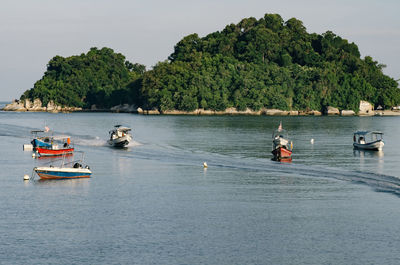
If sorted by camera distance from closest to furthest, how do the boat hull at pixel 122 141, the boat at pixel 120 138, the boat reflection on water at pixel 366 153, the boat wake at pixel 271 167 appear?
the boat wake at pixel 271 167, the boat reflection on water at pixel 366 153, the boat hull at pixel 122 141, the boat at pixel 120 138

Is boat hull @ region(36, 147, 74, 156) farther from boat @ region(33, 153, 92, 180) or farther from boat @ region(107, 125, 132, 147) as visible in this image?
boat @ region(33, 153, 92, 180)

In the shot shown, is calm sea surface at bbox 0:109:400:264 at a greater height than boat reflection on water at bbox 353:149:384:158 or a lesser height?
lesser

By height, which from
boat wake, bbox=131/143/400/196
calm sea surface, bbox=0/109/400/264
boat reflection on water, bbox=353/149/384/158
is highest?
boat reflection on water, bbox=353/149/384/158

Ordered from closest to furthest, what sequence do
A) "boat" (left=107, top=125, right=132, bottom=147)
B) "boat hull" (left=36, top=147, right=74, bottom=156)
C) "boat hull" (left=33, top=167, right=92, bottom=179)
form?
"boat hull" (left=33, top=167, right=92, bottom=179) → "boat hull" (left=36, top=147, right=74, bottom=156) → "boat" (left=107, top=125, right=132, bottom=147)

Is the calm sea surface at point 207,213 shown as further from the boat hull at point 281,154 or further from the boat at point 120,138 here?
the boat at point 120,138

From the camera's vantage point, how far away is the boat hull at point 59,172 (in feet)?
202

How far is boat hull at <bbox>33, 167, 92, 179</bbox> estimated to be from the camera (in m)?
61.7

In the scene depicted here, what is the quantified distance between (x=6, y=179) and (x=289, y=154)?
3687 centimetres

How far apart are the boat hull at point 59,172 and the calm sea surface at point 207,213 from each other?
1536mm

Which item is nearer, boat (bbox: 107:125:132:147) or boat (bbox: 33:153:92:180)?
boat (bbox: 33:153:92:180)

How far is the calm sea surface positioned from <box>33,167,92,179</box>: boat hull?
154cm

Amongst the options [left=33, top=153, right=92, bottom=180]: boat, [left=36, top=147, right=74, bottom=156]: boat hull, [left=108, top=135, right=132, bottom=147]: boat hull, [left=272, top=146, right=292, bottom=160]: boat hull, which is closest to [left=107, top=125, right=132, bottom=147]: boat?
[left=108, top=135, right=132, bottom=147]: boat hull

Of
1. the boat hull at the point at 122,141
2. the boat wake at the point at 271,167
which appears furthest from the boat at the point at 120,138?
the boat wake at the point at 271,167

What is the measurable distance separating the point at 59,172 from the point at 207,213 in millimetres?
22744
